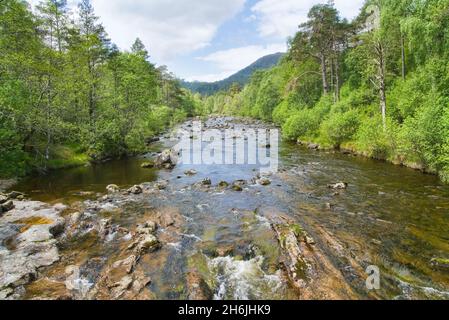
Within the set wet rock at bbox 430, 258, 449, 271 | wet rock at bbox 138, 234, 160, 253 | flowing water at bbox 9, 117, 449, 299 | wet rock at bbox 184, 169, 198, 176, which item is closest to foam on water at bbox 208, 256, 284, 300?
flowing water at bbox 9, 117, 449, 299

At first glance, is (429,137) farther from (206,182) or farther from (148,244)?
(148,244)

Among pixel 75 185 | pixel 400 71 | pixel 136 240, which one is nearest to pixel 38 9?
pixel 75 185

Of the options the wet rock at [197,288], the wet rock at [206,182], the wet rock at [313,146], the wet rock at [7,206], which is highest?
the wet rock at [313,146]

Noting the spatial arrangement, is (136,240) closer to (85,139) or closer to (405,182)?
(405,182)

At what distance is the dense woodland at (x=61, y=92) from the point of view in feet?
62.8

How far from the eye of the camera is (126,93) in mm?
30719

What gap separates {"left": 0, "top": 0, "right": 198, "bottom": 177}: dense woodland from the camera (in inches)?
754

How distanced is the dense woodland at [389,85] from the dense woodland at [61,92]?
869 inches

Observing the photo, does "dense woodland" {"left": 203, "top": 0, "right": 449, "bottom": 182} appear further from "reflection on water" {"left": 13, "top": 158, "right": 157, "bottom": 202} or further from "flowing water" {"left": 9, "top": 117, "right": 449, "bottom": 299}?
"reflection on water" {"left": 13, "top": 158, "right": 157, "bottom": 202}

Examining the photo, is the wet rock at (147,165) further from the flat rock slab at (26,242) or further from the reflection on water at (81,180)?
the flat rock slab at (26,242)

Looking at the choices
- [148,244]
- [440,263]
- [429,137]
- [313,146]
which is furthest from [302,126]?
[148,244]

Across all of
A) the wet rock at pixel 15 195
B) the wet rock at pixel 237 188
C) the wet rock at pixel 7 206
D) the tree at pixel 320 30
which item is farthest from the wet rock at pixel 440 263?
the tree at pixel 320 30

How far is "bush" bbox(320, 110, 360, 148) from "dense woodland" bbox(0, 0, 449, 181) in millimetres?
100

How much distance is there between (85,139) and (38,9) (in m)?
11.3
